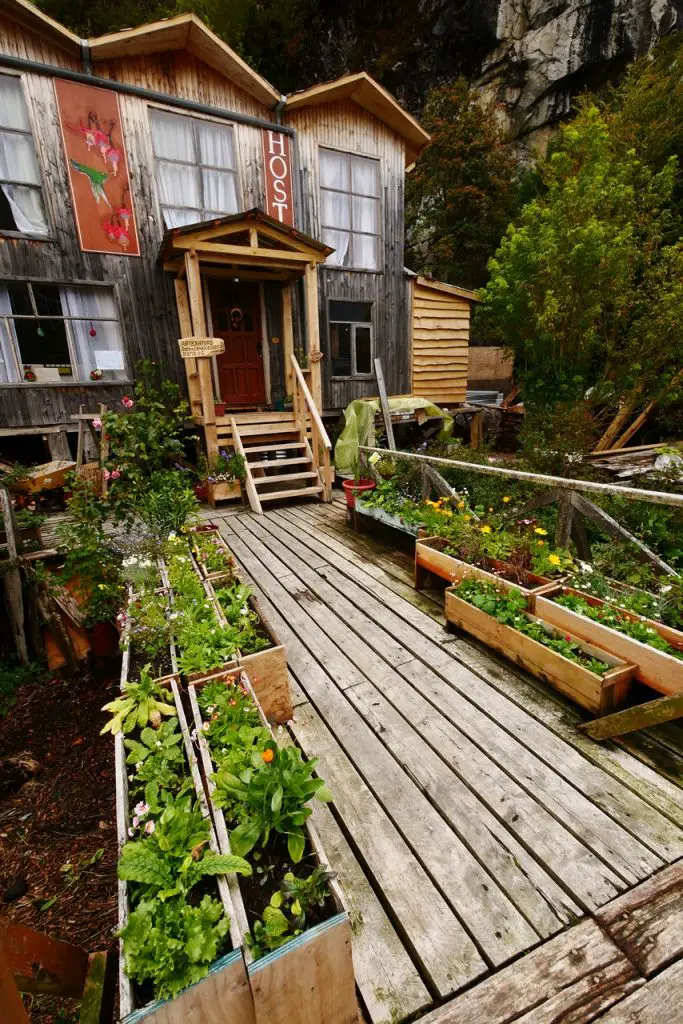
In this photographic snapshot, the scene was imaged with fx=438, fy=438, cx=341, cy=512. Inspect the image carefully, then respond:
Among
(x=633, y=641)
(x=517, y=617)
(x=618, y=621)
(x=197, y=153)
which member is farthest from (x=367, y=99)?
(x=633, y=641)

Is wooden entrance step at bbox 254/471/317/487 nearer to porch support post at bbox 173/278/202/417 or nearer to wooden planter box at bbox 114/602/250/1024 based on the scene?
porch support post at bbox 173/278/202/417

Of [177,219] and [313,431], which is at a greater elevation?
[177,219]

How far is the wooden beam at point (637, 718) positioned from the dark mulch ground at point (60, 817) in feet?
9.32

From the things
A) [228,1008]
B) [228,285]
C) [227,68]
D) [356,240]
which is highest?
[227,68]

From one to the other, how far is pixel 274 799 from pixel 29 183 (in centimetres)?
929

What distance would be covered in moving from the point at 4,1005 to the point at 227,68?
35.5ft

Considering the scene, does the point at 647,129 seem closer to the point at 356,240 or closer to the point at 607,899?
the point at 356,240

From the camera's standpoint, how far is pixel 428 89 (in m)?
18.9

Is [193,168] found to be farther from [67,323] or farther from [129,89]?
[67,323]

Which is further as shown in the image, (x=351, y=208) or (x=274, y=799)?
(x=351, y=208)

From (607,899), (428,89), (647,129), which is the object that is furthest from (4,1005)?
(428,89)

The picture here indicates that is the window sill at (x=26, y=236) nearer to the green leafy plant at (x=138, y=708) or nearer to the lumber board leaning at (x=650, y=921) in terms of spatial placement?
the green leafy plant at (x=138, y=708)

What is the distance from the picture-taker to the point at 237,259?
7.05 meters

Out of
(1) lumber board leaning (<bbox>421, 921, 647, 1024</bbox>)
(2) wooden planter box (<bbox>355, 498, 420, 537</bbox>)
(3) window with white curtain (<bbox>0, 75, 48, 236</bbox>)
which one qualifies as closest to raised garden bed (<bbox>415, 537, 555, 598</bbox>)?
(2) wooden planter box (<bbox>355, 498, 420, 537</bbox>)
